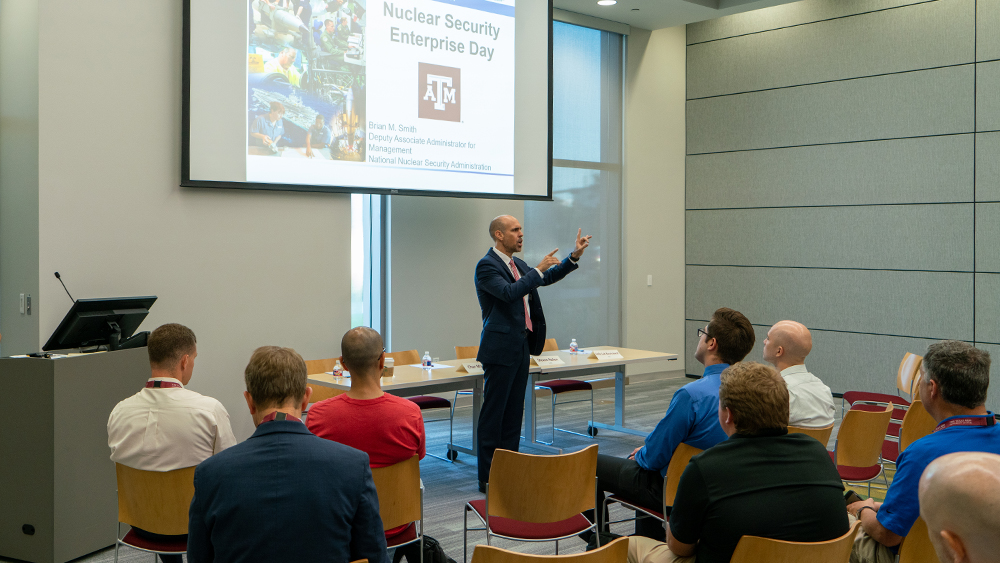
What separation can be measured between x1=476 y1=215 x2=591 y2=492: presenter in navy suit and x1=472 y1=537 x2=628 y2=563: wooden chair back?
2.60 metres

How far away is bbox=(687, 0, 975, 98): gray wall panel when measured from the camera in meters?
7.26

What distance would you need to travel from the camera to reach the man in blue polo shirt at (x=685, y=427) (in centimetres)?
303

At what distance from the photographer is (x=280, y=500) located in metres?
1.77

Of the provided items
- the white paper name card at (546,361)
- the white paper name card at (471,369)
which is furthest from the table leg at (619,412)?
the white paper name card at (471,369)

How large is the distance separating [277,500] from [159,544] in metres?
1.30

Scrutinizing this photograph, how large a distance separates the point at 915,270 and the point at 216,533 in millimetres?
7412

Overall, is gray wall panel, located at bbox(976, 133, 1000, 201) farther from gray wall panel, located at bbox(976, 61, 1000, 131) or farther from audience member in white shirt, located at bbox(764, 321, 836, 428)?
audience member in white shirt, located at bbox(764, 321, 836, 428)

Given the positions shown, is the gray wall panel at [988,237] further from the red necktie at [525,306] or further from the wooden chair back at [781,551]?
the wooden chair back at [781,551]

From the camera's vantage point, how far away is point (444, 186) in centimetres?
628

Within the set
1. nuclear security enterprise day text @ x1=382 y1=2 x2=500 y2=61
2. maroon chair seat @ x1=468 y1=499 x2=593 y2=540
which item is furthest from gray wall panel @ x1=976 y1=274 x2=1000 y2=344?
maroon chair seat @ x1=468 y1=499 x2=593 y2=540

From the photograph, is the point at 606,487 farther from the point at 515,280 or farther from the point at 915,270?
the point at 915,270

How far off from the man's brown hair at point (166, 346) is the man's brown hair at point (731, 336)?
2064 millimetres

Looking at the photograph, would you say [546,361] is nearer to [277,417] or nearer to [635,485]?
[635,485]

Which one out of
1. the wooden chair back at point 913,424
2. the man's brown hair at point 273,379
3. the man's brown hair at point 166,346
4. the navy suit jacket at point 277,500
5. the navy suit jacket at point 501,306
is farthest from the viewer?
the navy suit jacket at point 501,306
